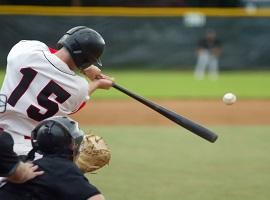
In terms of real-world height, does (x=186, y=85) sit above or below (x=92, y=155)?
above

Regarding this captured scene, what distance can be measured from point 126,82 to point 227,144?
1052 cm

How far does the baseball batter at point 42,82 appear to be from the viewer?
15.3 feet

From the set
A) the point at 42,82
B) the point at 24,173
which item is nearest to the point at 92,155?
the point at 42,82

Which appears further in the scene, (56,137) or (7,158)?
(56,137)

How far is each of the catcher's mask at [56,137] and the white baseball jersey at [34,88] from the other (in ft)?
1.09

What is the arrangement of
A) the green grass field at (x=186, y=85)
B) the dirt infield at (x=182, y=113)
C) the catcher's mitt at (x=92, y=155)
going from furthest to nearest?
1. the green grass field at (x=186, y=85)
2. the dirt infield at (x=182, y=113)
3. the catcher's mitt at (x=92, y=155)

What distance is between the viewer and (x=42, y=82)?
184 inches

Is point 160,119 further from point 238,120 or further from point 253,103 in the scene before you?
point 253,103

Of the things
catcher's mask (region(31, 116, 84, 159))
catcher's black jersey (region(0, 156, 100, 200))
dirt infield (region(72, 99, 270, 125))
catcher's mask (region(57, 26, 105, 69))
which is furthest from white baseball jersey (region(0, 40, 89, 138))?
dirt infield (region(72, 99, 270, 125))

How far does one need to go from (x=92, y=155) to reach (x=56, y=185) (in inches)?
39.2

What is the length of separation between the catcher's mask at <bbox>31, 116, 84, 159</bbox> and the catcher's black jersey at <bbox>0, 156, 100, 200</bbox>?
6 cm

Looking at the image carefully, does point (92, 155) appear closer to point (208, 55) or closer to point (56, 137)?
point (56, 137)

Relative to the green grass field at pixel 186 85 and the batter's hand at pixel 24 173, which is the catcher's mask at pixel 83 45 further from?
the green grass field at pixel 186 85

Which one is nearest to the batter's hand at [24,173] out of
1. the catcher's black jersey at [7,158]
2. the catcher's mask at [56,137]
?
the catcher's black jersey at [7,158]
